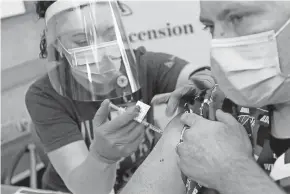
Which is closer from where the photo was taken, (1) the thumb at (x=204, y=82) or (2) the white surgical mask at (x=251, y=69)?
(2) the white surgical mask at (x=251, y=69)

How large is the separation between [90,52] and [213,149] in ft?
1.84

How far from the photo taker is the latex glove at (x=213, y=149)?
0.95 meters

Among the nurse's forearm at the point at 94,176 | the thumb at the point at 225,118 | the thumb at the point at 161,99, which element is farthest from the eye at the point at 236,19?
the nurse's forearm at the point at 94,176

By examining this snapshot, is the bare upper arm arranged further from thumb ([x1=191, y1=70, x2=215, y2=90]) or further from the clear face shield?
thumb ([x1=191, y1=70, x2=215, y2=90])

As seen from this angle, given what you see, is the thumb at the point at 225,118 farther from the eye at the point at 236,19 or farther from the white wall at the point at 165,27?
the white wall at the point at 165,27

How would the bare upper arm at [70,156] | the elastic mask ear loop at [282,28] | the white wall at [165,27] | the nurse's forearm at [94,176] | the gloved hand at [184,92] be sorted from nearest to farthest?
the elastic mask ear loop at [282,28] → the gloved hand at [184,92] → the nurse's forearm at [94,176] → the bare upper arm at [70,156] → the white wall at [165,27]

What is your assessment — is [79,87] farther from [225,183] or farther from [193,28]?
[193,28]

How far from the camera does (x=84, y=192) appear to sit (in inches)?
54.3

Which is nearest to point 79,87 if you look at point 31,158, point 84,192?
point 84,192

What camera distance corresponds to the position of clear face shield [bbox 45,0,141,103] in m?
1.32

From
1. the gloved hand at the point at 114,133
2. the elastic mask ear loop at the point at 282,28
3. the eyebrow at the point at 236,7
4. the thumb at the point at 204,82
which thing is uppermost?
the eyebrow at the point at 236,7

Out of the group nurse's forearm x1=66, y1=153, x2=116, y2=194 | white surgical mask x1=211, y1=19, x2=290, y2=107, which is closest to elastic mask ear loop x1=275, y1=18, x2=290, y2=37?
white surgical mask x1=211, y1=19, x2=290, y2=107

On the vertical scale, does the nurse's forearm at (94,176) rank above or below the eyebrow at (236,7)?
→ below

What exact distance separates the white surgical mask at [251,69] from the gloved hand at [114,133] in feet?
1.10
